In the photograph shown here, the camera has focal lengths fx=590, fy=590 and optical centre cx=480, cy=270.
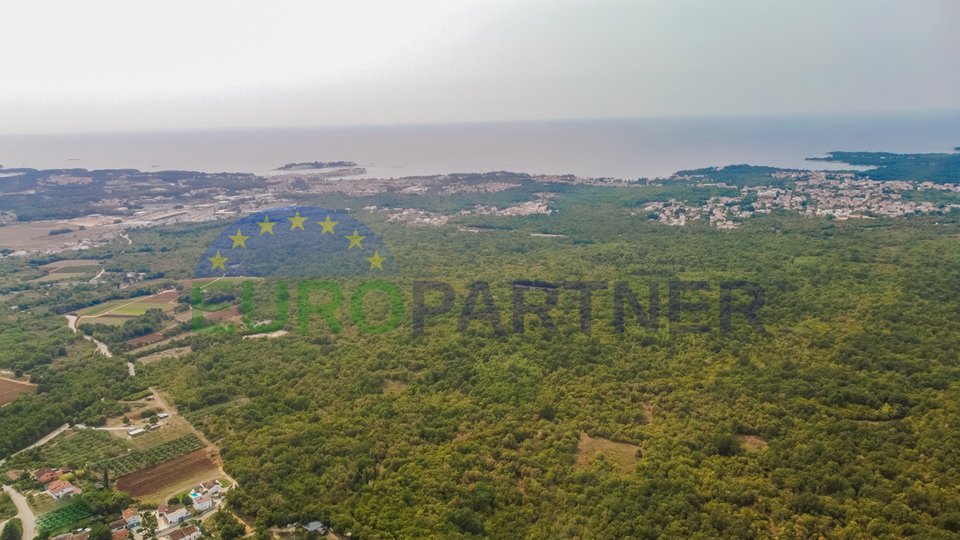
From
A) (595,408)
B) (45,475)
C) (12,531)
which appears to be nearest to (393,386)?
(595,408)

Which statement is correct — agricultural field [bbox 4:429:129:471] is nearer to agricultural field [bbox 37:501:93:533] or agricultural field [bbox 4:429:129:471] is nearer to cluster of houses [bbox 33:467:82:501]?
cluster of houses [bbox 33:467:82:501]

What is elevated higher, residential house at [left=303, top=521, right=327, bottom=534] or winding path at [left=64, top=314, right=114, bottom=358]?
winding path at [left=64, top=314, right=114, bottom=358]

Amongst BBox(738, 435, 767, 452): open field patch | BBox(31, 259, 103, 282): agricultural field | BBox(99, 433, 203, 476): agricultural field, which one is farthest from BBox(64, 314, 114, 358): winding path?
BBox(738, 435, 767, 452): open field patch

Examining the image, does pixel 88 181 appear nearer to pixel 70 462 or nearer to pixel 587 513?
pixel 70 462

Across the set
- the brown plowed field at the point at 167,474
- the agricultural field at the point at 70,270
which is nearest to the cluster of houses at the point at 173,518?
the brown plowed field at the point at 167,474

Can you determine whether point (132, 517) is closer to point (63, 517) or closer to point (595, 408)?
point (63, 517)

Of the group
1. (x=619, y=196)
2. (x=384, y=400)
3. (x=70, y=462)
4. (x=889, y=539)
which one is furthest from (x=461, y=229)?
(x=889, y=539)

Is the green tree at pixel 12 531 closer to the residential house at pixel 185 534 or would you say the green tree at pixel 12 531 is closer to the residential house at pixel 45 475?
the residential house at pixel 45 475
